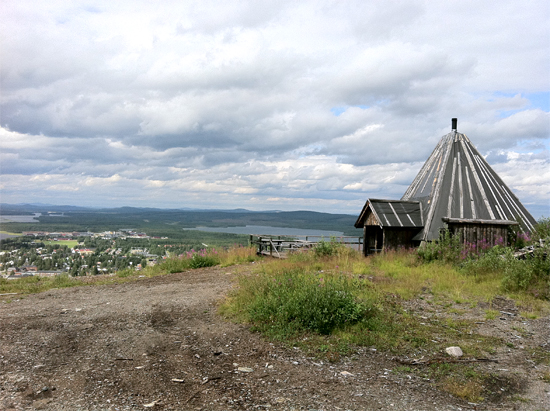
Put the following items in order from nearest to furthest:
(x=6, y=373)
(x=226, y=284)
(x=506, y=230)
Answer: (x=6, y=373) < (x=226, y=284) < (x=506, y=230)

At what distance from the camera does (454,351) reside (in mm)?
5867

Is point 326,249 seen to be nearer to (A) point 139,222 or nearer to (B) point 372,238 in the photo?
(B) point 372,238

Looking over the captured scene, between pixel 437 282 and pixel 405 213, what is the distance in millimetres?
5673

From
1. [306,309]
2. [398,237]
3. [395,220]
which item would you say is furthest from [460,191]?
[306,309]

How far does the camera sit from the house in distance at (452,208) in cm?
1390

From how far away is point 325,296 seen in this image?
23.9ft

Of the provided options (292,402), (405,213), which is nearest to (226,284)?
(292,402)

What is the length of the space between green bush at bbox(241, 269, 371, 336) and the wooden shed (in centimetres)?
799

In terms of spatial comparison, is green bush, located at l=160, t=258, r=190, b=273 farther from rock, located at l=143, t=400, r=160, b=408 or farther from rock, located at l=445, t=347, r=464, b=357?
rock, located at l=445, t=347, r=464, b=357

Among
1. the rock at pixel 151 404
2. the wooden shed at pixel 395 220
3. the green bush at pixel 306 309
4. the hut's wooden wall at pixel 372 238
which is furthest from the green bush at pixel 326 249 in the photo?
the rock at pixel 151 404

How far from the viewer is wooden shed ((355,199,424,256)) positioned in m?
15.3

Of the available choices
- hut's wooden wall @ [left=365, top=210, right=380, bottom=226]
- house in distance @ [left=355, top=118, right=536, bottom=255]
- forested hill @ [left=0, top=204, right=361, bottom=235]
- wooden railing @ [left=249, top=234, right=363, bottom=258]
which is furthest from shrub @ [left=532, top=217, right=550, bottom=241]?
forested hill @ [left=0, top=204, right=361, bottom=235]

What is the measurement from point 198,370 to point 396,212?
12.6 m

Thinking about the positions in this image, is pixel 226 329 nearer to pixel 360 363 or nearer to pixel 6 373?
pixel 360 363
